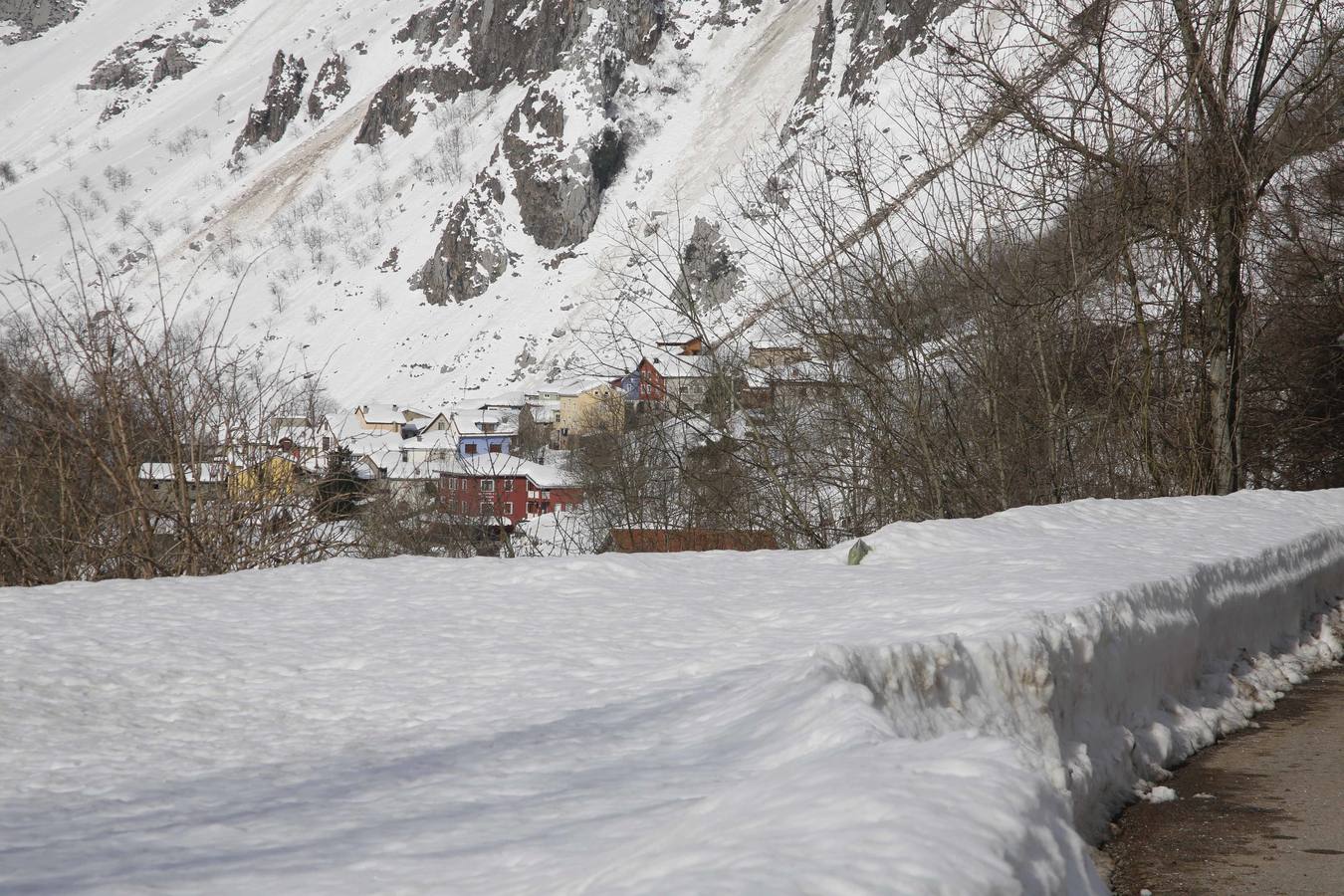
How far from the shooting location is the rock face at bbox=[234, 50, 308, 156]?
528ft

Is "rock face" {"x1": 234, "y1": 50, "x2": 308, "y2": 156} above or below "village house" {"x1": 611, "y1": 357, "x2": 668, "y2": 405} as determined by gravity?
above

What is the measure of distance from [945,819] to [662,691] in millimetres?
2091

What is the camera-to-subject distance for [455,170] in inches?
5310

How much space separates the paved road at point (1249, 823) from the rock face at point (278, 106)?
6704 inches

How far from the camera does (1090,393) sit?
39.6ft

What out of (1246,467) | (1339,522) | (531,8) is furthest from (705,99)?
(1339,522)

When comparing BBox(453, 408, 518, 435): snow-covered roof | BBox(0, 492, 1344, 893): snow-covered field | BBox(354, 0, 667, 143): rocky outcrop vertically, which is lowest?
BBox(0, 492, 1344, 893): snow-covered field

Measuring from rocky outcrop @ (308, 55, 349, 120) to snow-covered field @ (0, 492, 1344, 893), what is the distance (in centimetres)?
17189

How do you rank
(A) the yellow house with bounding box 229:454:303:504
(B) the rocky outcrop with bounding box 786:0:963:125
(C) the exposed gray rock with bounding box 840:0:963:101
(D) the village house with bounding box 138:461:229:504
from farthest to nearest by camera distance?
(B) the rocky outcrop with bounding box 786:0:963:125 < (C) the exposed gray rock with bounding box 840:0:963:101 < (A) the yellow house with bounding box 229:454:303:504 < (D) the village house with bounding box 138:461:229:504

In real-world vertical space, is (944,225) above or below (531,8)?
below

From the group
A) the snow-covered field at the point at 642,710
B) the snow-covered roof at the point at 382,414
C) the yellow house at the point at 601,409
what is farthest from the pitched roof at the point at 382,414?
the snow-covered field at the point at 642,710

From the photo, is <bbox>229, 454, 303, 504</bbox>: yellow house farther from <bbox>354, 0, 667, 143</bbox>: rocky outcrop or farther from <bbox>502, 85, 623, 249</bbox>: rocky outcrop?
<bbox>354, 0, 667, 143</bbox>: rocky outcrop

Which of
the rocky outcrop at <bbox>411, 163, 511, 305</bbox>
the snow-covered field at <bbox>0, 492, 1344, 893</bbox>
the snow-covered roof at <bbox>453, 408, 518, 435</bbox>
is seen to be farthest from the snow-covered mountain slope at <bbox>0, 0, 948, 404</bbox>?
the snow-covered field at <bbox>0, 492, 1344, 893</bbox>

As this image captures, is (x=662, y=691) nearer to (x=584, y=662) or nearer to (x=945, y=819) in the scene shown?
(x=584, y=662)
